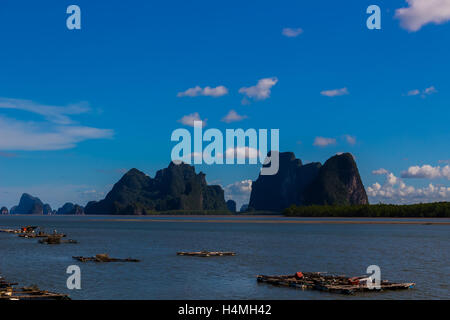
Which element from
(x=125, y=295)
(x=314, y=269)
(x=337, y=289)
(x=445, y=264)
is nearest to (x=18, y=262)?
(x=125, y=295)

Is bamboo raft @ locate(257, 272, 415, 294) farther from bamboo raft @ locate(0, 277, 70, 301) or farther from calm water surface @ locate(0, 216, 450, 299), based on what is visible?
bamboo raft @ locate(0, 277, 70, 301)

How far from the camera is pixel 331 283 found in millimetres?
38219

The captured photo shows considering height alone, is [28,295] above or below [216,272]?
above

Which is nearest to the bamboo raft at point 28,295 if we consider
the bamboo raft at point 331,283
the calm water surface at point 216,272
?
the calm water surface at point 216,272

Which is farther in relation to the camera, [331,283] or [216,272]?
[216,272]

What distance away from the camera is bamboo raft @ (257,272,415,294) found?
3634 centimetres

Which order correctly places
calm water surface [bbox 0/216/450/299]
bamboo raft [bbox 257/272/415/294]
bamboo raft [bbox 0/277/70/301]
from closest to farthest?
bamboo raft [bbox 0/277/70/301], bamboo raft [bbox 257/272/415/294], calm water surface [bbox 0/216/450/299]

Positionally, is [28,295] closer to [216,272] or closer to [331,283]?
[216,272]

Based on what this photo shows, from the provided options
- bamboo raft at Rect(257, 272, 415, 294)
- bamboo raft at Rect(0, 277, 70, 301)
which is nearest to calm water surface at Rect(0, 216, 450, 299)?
bamboo raft at Rect(257, 272, 415, 294)

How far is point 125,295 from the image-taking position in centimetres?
3625

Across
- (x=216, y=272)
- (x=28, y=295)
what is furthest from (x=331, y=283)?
(x=28, y=295)
